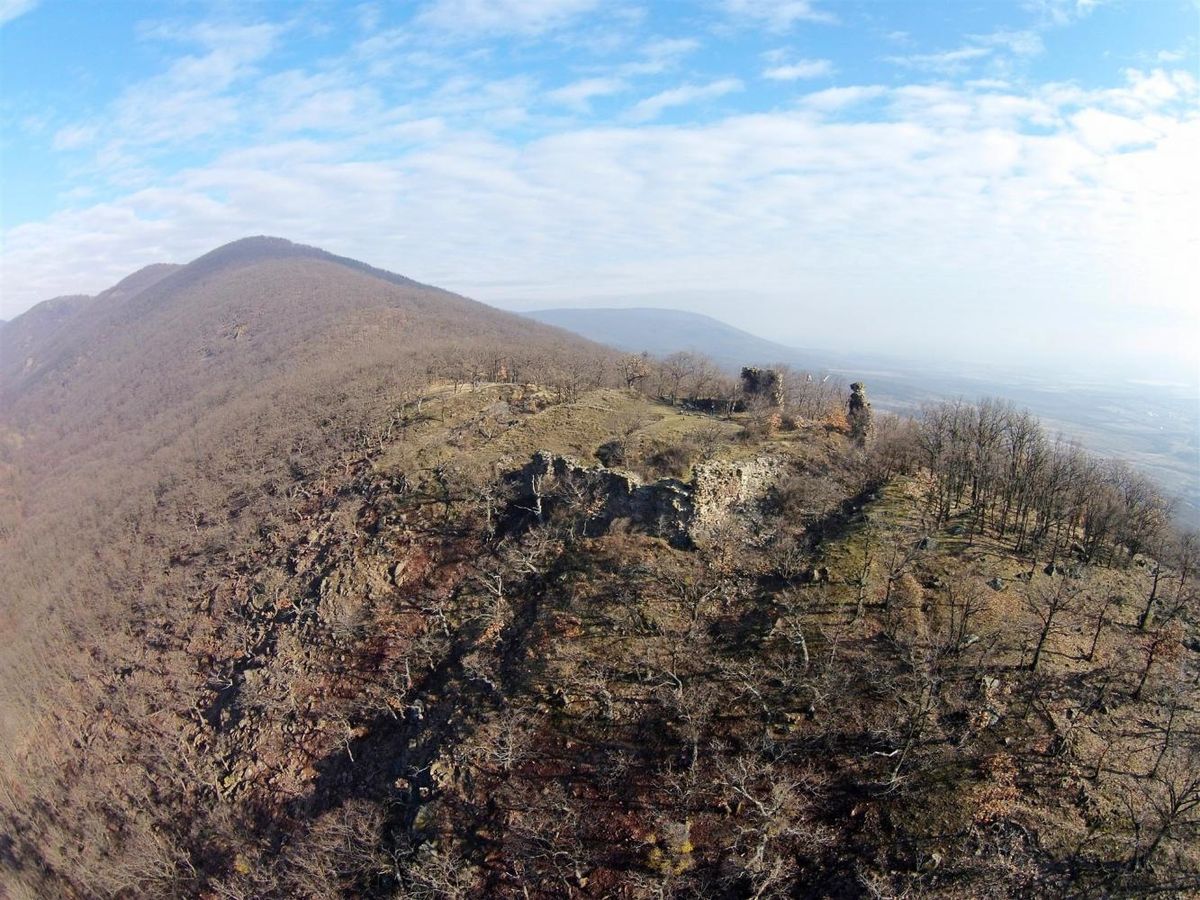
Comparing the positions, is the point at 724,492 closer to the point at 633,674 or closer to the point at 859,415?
the point at 633,674

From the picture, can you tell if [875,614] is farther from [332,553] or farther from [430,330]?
[430,330]

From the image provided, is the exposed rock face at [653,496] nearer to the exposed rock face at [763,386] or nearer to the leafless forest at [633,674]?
the leafless forest at [633,674]

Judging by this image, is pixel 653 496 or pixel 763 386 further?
pixel 763 386

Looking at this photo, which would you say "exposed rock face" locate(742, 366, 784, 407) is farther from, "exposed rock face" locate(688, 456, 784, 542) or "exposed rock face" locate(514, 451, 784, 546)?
"exposed rock face" locate(688, 456, 784, 542)

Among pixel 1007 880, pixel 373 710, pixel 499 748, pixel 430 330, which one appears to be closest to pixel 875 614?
pixel 1007 880

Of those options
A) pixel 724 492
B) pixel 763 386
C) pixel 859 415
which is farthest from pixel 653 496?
pixel 763 386

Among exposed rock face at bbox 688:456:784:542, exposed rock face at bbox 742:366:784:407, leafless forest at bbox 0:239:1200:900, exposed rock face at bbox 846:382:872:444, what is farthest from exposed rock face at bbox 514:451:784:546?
exposed rock face at bbox 742:366:784:407

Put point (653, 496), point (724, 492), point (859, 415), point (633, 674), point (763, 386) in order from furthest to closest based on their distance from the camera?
point (763, 386) < point (859, 415) < point (653, 496) < point (724, 492) < point (633, 674)
